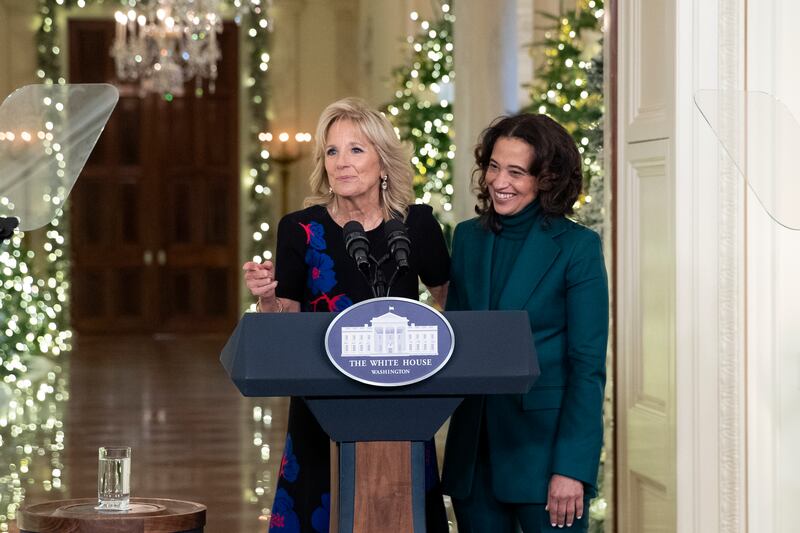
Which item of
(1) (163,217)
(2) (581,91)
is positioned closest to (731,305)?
(2) (581,91)

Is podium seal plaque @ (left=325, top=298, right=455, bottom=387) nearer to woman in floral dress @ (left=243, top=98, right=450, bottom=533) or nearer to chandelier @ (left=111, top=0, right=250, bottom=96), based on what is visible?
woman in floral dress @ (left=243, top=98, right=450, bottom=533)

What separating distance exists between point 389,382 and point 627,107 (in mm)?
1961

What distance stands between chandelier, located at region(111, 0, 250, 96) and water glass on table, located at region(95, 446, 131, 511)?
1031 cm

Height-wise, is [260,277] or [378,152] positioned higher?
[378,152]

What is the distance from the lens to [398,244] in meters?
2.39

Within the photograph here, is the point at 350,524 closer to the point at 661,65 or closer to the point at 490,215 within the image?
the point at 490,215

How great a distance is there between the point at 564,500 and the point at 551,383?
26cm

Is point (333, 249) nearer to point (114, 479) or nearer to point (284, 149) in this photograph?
point (114, 479)

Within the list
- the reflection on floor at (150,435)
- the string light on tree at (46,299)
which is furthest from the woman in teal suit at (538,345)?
the reflection on floor at (150,435)

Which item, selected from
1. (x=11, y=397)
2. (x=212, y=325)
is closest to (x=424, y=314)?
(x=11, y=397)

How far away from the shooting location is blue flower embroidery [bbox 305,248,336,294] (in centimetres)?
303

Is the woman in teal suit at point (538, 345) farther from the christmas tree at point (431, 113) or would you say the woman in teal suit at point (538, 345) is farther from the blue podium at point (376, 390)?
the christmas tree at point (431, 113)

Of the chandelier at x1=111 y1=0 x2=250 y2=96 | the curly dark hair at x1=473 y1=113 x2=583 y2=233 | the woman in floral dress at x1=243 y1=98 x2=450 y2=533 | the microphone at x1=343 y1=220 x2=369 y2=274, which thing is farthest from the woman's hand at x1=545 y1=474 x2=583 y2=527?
the chandelier at x1=111 y1=0 x2=250 y2=96

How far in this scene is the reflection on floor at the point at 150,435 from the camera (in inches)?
249
